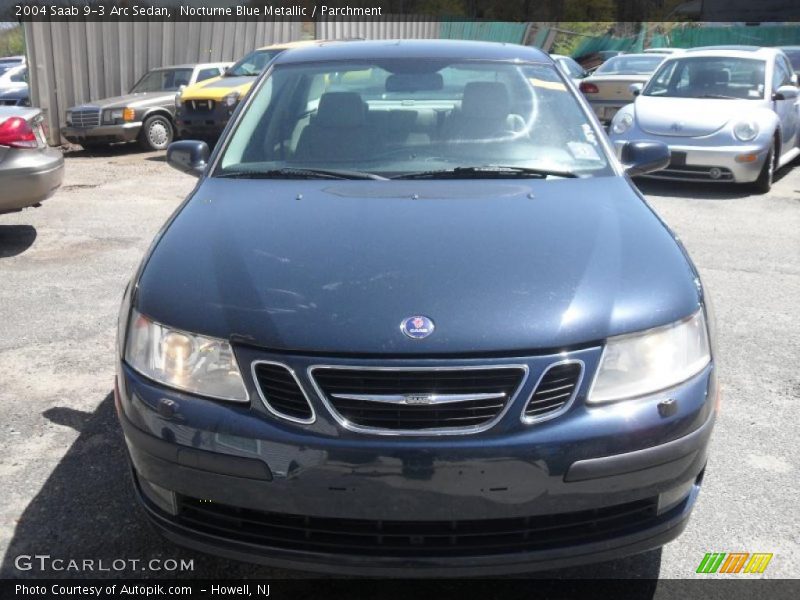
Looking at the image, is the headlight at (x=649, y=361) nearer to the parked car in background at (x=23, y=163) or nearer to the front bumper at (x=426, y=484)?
the front bumper at (x=426, y=484)

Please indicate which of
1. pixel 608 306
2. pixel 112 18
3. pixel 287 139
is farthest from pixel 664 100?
pixel 112 18

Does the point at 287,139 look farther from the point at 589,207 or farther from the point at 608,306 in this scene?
the point at 608,306

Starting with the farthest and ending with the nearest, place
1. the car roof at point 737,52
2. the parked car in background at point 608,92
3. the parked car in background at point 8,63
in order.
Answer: the parked car in background at point 8,63 < the parked car in background at point 608,92 < the car roof at point 737,52

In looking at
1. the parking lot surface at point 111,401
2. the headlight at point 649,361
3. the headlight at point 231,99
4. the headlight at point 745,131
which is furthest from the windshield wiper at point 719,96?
the headlight at point 649,361

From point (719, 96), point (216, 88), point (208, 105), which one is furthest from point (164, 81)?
point (719, 96)

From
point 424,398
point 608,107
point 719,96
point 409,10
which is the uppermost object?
point 424,398

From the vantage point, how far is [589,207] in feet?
10.1

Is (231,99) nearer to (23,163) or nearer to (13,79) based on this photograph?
(23,163)

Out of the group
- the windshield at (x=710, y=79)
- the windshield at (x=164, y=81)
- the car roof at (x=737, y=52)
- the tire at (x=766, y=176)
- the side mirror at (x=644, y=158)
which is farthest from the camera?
the windshield at (x=164, y=81)

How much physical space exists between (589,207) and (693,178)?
7.07 meters

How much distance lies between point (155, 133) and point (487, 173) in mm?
12004

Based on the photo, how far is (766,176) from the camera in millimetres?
9750

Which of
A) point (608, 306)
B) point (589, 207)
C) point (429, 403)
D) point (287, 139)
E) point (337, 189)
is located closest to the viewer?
point (429, 403)

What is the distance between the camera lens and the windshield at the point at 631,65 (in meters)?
15.4
